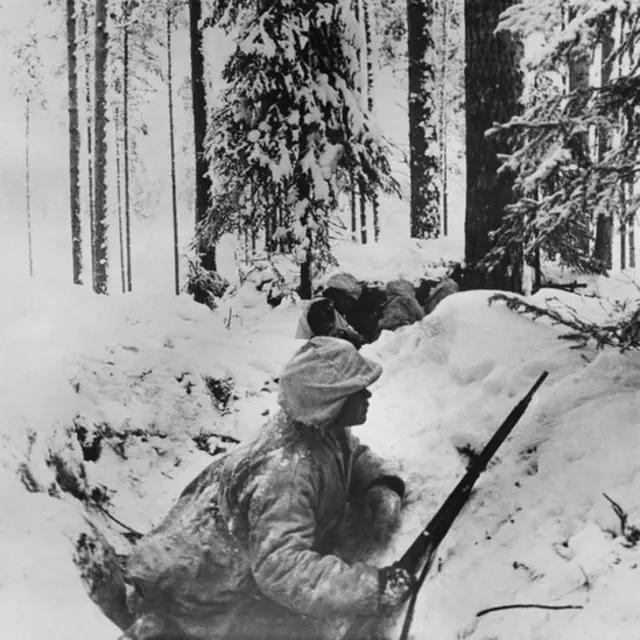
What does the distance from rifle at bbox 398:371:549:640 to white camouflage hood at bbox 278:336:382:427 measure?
28.9 inches

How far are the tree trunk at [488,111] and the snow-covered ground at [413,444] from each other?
1583 mm

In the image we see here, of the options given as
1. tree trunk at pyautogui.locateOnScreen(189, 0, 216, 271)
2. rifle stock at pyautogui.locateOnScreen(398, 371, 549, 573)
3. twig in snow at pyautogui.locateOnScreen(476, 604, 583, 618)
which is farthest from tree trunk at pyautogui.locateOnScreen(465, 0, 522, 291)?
tree trunk at pyautogui.locateOnScreen(189, 0, 216, 271)

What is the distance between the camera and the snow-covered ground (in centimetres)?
277

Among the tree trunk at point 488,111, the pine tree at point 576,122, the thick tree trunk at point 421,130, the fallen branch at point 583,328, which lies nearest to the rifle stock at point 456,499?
the fallen branch at point 583,328

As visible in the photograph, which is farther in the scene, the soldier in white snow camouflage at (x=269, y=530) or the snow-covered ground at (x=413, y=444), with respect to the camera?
the soldier in white snow camouflage at (x=269, y=530)

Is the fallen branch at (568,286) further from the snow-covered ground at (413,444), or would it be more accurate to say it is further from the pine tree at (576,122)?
the pine tree at (576,122)

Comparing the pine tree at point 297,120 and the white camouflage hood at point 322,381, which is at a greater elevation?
the pine tree at point 297,120

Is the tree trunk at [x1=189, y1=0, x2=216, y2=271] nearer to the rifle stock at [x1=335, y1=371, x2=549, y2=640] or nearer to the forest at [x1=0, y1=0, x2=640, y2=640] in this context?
the forest at [x1=0, y1=0, x2=640, y2=640]

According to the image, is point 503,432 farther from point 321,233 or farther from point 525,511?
point 321,233

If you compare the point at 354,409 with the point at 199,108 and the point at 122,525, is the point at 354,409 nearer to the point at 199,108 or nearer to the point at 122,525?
the point at 122,525

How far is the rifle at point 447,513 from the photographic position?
3055mm

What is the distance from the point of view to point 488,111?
7.11m

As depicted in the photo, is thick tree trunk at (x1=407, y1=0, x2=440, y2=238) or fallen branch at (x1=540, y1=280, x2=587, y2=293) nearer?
fallen branch at (x1=540, y1=280, x2=587, y2=293)

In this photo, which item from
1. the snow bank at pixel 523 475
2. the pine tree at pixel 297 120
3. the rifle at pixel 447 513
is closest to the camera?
the snow bank at pixel 523 475
